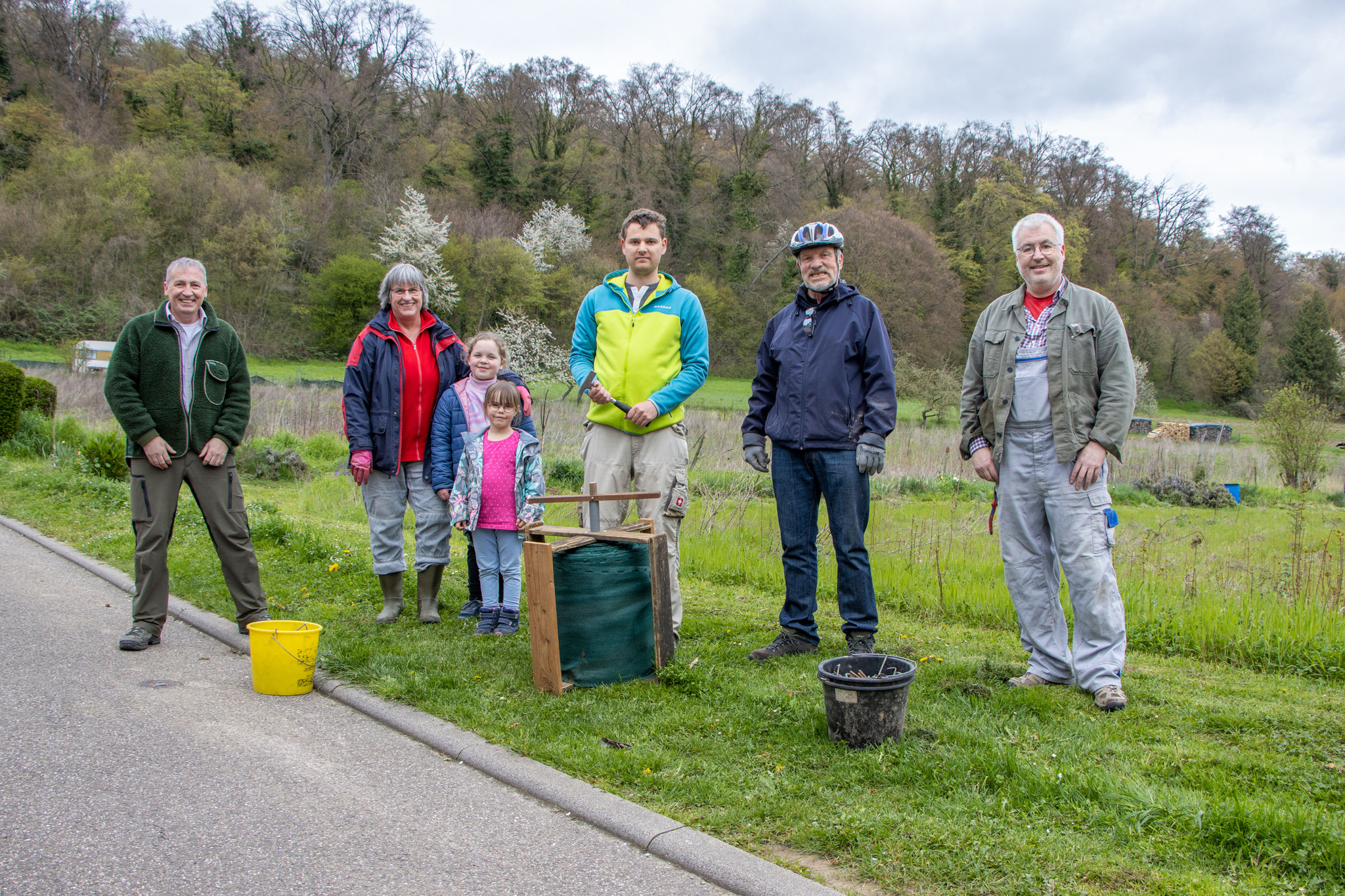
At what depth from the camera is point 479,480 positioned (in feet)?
18.7

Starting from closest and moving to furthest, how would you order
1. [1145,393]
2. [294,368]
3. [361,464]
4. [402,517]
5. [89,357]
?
1. [361,464]
2. [402,517]
3. [89,357]
4. [294,368]
5. [1145,393]

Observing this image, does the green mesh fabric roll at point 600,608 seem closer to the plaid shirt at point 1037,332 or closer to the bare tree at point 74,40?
the plaid shirt at point 1037,332

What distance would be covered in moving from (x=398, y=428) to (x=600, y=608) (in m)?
2.06

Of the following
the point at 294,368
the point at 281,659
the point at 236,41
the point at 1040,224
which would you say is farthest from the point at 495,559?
the point at 236,41

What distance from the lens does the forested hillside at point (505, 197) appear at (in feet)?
146

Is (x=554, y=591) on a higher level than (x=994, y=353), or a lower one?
lower

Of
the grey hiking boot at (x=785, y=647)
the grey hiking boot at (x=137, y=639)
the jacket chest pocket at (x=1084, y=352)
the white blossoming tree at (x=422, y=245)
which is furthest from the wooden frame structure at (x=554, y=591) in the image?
the white blossoming tree at (x=422, y=245)

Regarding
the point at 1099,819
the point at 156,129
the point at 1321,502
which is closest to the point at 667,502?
the point at 1099,819

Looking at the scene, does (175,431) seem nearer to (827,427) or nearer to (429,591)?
(429,591)

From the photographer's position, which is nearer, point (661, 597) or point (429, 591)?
point (661, 597)

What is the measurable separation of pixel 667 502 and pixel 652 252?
52.8 inches

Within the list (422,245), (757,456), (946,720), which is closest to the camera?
(946,720)

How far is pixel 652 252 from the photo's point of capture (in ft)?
16.2

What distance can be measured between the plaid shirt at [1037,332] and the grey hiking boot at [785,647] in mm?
1924
